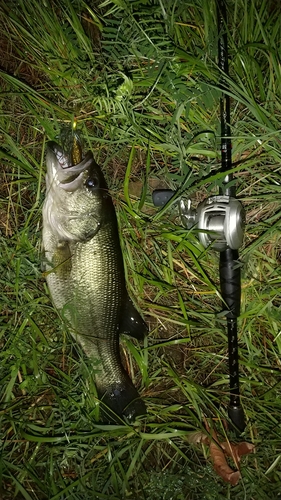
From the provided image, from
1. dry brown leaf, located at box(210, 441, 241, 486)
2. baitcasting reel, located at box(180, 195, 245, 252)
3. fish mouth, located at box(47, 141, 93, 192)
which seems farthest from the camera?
dry brown leaf, located at box(210, 441, 241, 486)

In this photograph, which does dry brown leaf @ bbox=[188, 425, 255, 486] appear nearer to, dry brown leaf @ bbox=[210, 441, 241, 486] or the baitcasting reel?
dry brown leaf @ bbox=[210, 441, 241, 486]

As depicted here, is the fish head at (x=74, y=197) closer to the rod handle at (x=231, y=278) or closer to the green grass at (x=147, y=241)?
the green grass at (x=147, y=241)

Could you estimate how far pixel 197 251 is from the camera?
6.93 ft

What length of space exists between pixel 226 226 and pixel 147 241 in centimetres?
60

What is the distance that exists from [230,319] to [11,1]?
2.03 meters

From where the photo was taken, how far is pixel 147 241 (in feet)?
7.37

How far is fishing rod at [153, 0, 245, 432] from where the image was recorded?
5.81ft

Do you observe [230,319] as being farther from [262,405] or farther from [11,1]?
[11,1]

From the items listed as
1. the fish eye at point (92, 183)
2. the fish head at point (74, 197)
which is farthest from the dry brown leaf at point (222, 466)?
the fish eye at point (92, 183)

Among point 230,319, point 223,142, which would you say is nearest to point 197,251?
point 230,319

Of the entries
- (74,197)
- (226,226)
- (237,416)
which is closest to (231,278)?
(226,226)

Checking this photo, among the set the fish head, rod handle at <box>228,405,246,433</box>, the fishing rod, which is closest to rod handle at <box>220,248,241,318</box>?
the fishing rod

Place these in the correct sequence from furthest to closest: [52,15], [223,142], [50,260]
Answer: [52,15] < [50,260] < [223,142]

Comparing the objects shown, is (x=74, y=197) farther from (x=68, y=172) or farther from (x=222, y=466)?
(x=222, y=466)
